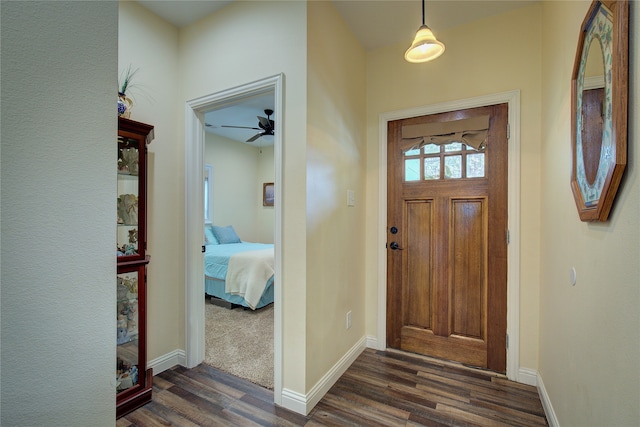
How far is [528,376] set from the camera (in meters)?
2.06

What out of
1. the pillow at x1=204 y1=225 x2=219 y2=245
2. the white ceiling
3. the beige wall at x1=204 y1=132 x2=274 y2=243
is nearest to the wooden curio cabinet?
the white ceiling

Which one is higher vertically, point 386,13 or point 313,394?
point 386,13

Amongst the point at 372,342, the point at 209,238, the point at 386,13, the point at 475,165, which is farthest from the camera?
the point at 209,238

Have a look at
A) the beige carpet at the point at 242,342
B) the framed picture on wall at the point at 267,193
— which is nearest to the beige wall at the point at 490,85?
the beige carpet at the point at 242,342

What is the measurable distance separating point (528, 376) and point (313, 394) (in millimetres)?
1578

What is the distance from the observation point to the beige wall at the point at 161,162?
2.08m

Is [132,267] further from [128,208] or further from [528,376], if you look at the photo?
[528,376]

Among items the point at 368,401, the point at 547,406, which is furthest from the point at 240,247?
the point at 547,406

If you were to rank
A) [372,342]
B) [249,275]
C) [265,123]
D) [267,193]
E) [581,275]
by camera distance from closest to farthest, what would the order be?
[581,275]
[372,342]
[249,275]
[265,123]
[267,193]

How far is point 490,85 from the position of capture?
87.2 inches

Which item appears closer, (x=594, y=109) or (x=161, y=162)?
(x=594, y=109)

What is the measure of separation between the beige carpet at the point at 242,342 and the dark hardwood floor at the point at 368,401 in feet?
0.33

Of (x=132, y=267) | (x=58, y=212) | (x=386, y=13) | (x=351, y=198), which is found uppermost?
(x=386, y=13)

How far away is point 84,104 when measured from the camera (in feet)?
2.35
